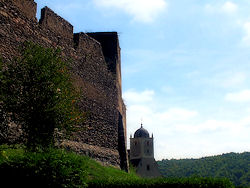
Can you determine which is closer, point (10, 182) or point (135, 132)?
point (10, 182)

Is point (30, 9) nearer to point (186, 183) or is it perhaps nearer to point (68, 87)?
point (68, 87)

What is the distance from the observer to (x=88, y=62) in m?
19.0

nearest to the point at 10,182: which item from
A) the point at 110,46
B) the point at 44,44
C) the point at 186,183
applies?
the point at 186,183

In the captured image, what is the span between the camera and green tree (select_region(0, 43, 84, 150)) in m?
11.3

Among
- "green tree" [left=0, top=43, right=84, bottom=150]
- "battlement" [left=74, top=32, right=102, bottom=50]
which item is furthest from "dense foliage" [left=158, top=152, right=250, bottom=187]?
"green tree" [left=0, top=43, right=84, bottom=150]

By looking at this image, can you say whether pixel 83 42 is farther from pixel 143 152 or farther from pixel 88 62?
pixel 143 152

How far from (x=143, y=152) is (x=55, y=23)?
53216 millimetres

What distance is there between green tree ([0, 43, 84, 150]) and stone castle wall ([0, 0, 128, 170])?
5.97 ft

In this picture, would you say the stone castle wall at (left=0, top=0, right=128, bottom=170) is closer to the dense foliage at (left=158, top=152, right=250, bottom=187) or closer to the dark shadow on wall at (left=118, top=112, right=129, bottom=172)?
the dark shadow on wall at (left=118, top=112, right=129, bottom=172)

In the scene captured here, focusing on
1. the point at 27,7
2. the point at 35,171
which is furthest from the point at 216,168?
the point at 35,171

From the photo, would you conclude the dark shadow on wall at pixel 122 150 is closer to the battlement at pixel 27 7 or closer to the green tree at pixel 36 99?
the green tree at pixel 36 99

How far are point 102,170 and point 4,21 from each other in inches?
310

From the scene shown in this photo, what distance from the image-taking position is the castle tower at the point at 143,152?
63.5m

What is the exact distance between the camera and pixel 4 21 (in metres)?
13.1
